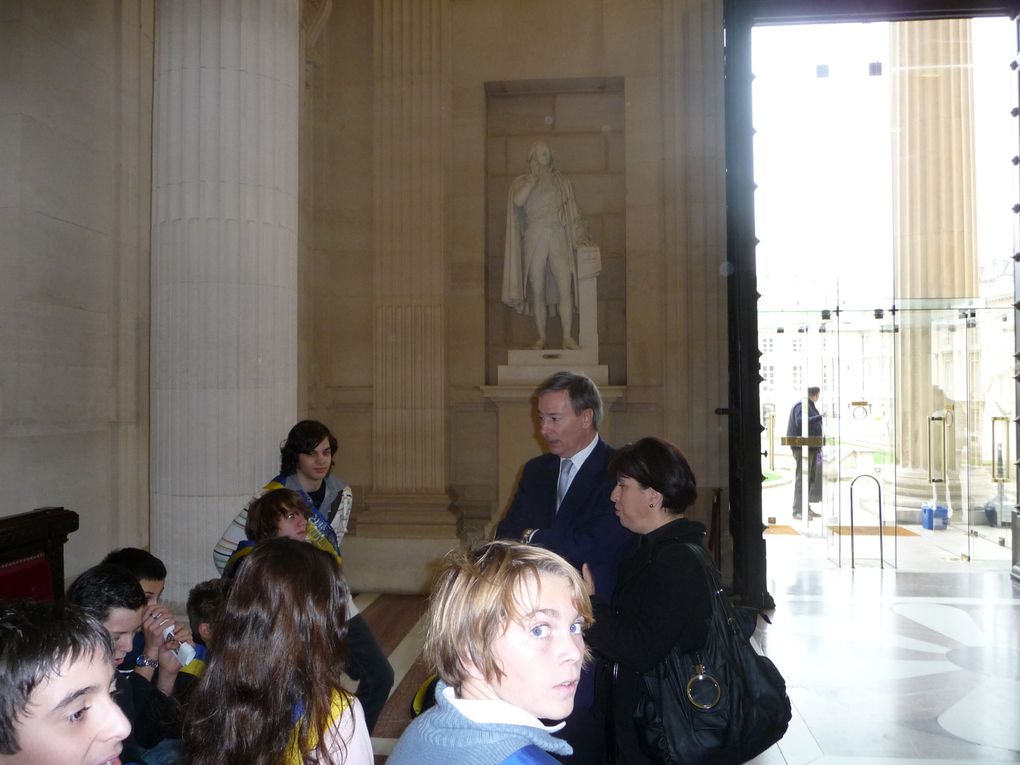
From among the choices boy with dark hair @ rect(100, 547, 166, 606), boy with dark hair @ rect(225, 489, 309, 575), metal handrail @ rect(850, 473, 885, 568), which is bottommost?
metal handrail @ rect(850, 473, 885, 568)

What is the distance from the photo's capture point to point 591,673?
304 cm

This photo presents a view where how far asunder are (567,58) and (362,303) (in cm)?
350

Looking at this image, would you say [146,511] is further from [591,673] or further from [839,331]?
[839,331]

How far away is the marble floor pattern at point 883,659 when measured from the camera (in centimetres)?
465

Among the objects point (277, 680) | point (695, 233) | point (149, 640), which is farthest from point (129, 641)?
point (695, 233)

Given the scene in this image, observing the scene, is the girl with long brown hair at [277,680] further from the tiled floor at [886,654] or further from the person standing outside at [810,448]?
the person standing outside at [810,448]

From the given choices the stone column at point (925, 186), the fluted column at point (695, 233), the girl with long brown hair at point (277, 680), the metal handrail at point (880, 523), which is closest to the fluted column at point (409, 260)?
the fluted column at point (695, 233)

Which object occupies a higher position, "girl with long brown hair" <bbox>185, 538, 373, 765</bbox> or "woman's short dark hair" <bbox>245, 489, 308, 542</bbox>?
"woman's short dark hair" <bbox>245, 489, 308, 542</bbox>

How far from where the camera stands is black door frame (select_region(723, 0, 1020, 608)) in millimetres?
7707

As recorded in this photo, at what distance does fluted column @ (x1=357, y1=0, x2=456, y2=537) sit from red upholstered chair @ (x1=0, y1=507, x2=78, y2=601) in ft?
15.8

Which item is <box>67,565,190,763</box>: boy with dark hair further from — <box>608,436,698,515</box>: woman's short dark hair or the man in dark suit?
<box>608,436,698,515</box>: woman's short dark hair

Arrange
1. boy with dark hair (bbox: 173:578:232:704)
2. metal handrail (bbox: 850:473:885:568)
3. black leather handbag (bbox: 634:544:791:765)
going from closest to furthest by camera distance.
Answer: black leather handbag (bbox: 634:544:791:765) → boy with dark hair (bbox: 173:578:232:704) → metal handrail (bbox: 850:473:885:568)

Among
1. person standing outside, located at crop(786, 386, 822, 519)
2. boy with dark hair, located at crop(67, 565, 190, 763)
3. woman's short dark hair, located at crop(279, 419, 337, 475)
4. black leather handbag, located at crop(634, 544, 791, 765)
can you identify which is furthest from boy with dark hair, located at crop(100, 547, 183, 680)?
person standing outside, located at crop(786, 386, 822, 519)

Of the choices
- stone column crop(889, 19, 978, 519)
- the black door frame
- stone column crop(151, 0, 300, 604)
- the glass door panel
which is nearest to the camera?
stone column crop(151, 0, 300, 604)
